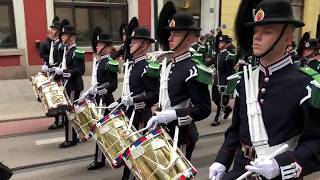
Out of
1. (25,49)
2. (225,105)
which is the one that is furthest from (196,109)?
(25,49)

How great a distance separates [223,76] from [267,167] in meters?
6.29

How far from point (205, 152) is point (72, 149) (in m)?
2.24

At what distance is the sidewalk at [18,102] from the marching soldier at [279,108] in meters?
6.92

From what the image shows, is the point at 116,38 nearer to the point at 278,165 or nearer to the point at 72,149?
the point at 72,149

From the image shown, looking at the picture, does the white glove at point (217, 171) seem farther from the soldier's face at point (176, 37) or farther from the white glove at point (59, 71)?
the white glove at point (59, 71)

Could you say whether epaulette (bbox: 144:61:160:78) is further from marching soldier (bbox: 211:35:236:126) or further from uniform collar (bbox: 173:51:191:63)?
marching soldier (bbox: 211:35:236:126)

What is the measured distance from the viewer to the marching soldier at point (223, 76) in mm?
8062

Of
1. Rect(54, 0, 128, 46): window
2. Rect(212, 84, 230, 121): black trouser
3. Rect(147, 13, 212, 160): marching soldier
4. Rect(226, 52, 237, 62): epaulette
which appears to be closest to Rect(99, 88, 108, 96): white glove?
Rect(147, 13, 212, 160): marching soldier

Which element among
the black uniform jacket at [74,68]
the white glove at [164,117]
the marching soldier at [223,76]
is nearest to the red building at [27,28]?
the marching soldier at [223,76]

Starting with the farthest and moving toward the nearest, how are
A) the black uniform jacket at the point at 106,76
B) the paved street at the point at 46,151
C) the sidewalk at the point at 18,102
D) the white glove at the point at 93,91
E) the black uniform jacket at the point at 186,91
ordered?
the sidewalk at the point at 18,102, the black uniform jacket at the point at 106,76, the white glove at the point at 93,91, the paved street at the point at 46,151, the black uniform jacket at the point at 186,91

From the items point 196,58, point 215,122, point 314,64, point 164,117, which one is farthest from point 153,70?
point 314,64

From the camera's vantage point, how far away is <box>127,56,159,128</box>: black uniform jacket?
4508 millimetres

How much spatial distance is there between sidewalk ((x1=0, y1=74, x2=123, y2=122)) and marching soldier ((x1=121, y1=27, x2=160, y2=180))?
4.39 m

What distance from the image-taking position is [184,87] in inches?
140
